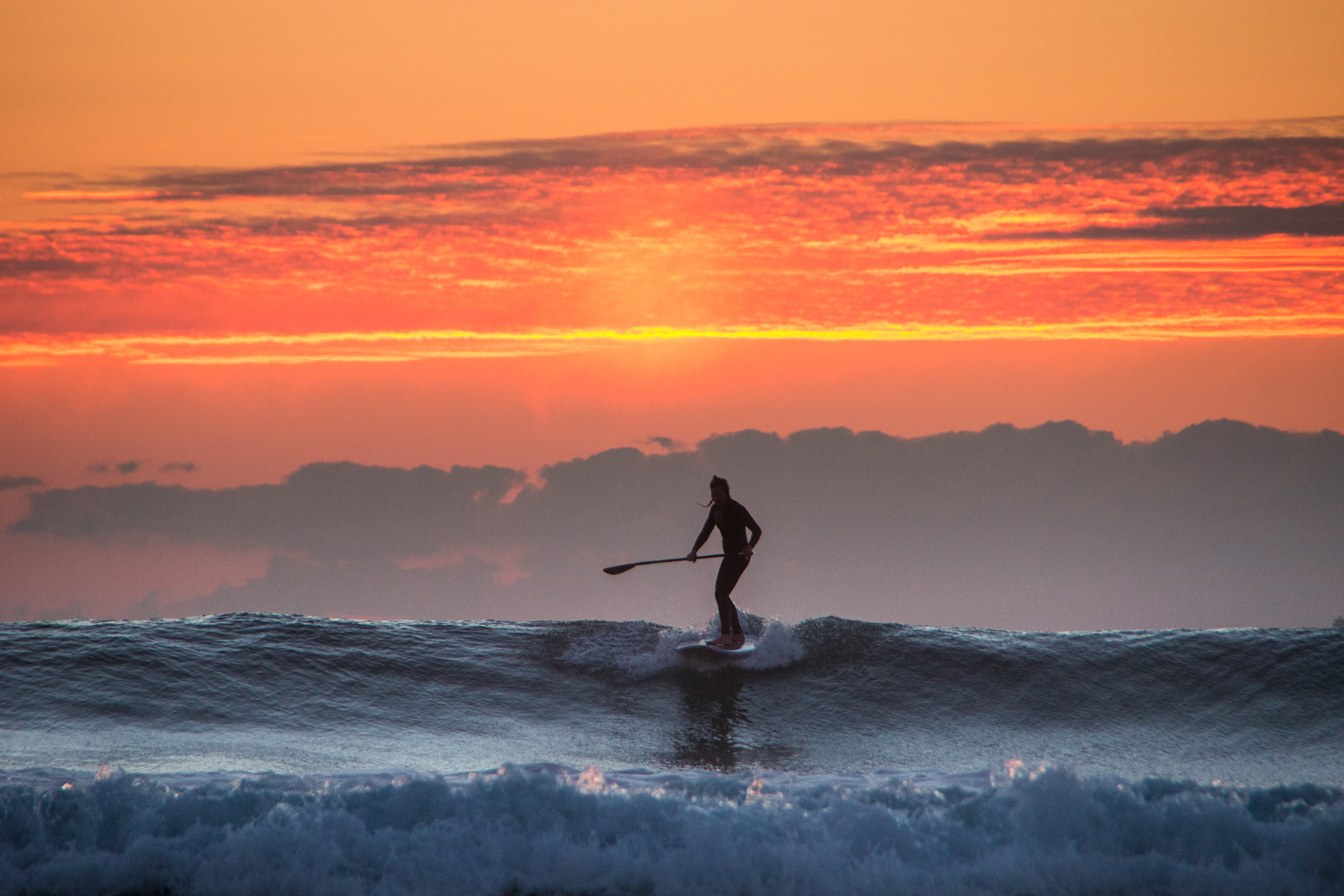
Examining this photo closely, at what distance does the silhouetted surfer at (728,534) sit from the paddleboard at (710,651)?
0.72 metres

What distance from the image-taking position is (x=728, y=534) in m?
10.4


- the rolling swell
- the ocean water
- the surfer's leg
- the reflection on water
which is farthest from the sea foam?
the surfer's leg

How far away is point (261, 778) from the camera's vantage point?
672 centimetres

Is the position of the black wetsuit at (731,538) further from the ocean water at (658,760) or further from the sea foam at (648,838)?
the sea foam at (648,838)

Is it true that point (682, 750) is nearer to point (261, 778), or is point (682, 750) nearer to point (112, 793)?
point (261, 778)

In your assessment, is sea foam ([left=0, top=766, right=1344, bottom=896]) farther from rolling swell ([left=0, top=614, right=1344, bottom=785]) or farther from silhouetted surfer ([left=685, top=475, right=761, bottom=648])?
silhouetted surfer ([left=685, top=475, right=761, bottom=648])

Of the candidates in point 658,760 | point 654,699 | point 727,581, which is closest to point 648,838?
point 658,760

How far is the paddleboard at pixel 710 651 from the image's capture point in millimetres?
10891

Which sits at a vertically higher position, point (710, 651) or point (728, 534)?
point (728, 534)

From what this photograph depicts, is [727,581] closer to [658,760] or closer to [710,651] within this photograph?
[710,651]

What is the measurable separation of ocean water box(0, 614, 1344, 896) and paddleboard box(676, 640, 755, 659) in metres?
0.16

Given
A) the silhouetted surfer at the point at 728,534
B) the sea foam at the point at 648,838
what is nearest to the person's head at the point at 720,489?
the silhouetted surfer at the point at 728,534

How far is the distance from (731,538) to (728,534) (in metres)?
0.05

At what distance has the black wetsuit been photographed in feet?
33.9
